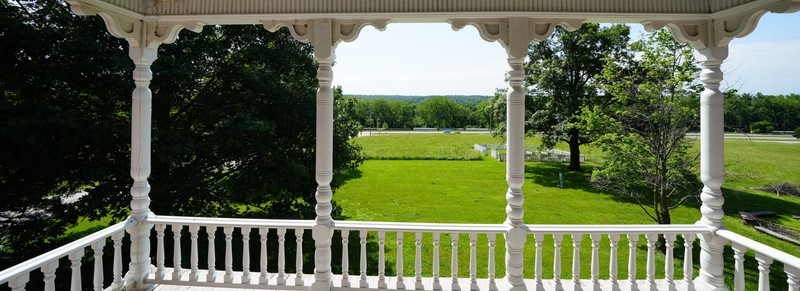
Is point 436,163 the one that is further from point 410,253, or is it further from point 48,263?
point 48,263

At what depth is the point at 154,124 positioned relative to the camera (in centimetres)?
615

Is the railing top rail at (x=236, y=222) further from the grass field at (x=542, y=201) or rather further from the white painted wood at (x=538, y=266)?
the grass field at (x=542, y=201)

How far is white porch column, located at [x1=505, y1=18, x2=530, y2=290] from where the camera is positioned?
9.49ft

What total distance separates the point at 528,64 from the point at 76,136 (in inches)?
522

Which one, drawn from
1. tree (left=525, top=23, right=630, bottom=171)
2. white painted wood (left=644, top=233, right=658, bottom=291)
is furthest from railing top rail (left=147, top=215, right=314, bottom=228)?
tree (left=525, top=23, right=630, bottom=171)

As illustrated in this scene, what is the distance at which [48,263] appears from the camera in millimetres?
2389

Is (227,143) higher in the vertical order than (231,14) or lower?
lower

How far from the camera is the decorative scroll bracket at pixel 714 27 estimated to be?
2699mm

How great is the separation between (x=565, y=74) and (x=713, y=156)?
11.0 metres

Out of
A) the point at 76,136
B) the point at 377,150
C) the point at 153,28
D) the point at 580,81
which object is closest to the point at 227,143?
the point at 76,136

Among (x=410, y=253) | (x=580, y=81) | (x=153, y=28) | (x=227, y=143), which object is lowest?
(x=410, y=253)

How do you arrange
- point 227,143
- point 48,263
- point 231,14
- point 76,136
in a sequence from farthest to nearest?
1. point 227,143
2. point 76,136
3. point 231,14
4. point 48,263

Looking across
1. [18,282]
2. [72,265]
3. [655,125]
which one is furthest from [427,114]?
[18,282]

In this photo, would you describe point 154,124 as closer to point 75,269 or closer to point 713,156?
point 75,269
